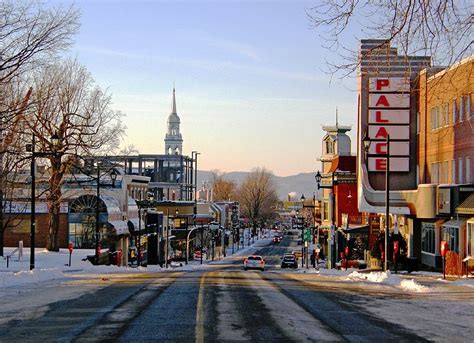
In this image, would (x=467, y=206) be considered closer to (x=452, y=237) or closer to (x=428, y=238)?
(x=452, y=237)

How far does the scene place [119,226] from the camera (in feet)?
194

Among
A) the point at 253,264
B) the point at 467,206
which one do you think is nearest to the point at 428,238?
the point at 467,206

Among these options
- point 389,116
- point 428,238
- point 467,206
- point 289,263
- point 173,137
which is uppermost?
point 173,137

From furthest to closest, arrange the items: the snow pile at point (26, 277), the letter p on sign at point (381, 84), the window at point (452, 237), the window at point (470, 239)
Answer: the letter p on sign at point (381, 84) < the window at point (452, 237) < the window at point (470, 239) < the snow pile at point (26, 277)

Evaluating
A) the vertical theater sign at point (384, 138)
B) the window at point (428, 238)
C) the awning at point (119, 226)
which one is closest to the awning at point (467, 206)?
the window at point (428, 238)

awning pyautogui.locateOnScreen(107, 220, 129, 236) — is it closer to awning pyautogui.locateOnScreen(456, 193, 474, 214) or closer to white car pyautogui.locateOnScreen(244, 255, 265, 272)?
white car pyautogui.locateOnScreen(244, 255, 265, 272)

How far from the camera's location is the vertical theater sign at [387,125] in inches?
1800

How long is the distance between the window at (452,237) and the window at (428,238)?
2.57 metres

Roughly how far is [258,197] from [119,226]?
11859cm

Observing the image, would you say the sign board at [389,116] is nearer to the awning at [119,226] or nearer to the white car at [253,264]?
the white car at [253,264]

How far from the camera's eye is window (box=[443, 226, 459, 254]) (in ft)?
111

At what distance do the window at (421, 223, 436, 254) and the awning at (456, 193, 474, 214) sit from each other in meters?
5.75

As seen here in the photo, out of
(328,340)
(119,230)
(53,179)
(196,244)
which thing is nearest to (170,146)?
(196,244)

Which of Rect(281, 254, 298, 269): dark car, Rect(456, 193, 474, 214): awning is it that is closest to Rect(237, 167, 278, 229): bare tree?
Rect(281, 254, 298, 269): dark car
